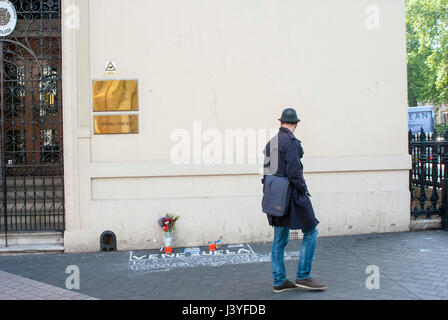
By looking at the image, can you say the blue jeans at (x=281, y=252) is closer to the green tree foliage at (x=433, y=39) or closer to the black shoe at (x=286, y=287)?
the black shoe at (x=286, y=287)

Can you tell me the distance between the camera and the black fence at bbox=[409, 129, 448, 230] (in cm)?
780

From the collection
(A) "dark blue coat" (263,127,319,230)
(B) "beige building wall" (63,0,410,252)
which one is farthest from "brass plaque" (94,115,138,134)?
(A) "dark blue coat" (263,127,319,230)

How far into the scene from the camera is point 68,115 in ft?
23.0

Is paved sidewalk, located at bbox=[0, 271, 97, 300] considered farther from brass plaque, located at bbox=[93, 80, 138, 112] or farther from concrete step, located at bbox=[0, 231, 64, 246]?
brass plaque, located at bbox=[93, 80, 138, 112]

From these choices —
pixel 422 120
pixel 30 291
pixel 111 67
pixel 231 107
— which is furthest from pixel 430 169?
pixel 30 291

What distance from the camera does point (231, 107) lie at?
7.27m

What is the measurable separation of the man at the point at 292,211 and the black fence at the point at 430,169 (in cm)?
384

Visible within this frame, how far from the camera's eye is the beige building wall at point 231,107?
7.05 meters

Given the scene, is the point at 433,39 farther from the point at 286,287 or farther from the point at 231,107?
the point at 286,287

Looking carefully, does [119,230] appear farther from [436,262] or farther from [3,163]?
[436,262]

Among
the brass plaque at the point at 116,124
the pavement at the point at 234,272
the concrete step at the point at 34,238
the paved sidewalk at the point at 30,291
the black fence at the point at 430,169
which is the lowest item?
the paved sidewalk at the point at 30,291

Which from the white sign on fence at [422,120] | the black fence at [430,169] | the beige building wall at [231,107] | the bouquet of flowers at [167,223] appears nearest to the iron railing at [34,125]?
the beige building wall at [231,107]

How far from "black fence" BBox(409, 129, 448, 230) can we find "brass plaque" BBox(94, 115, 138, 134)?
4.93 meters

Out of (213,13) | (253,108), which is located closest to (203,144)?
(253,108)
